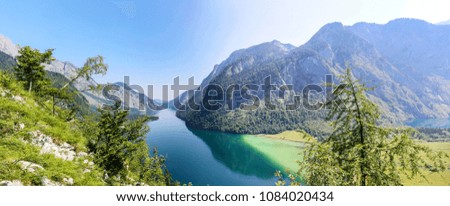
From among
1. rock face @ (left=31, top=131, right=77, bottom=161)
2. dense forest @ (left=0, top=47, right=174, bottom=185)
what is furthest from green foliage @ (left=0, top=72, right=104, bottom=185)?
rock face @ (left=31, top=131, right=77, bottom=161)

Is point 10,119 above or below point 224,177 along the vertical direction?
above

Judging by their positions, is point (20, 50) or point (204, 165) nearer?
point (20, 50)

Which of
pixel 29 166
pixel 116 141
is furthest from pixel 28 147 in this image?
pixel 116 141

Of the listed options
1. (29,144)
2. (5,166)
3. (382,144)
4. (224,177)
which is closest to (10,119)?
(29,144)

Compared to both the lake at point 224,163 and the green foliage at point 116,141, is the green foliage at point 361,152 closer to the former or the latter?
the green foliage at point 116,141

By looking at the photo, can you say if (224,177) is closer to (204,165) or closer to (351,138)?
(204,165)

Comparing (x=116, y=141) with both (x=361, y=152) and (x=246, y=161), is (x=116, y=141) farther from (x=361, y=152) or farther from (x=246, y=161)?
(x=246, y=161)
